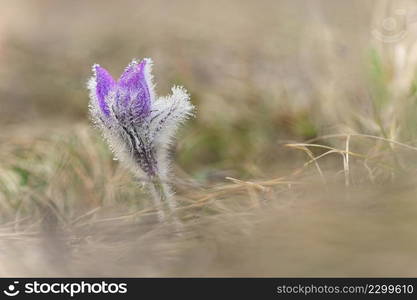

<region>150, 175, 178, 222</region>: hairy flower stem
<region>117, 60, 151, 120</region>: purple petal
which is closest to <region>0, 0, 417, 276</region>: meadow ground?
<region>150, 175, 178, 222</region>: hairy flower stem

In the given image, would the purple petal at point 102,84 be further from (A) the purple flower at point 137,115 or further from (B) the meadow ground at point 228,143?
(B) the meadow ground at point 228,143

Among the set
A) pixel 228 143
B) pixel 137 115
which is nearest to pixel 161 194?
pixel 137 115

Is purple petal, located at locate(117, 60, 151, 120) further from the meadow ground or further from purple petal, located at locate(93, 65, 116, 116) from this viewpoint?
the meadow ground

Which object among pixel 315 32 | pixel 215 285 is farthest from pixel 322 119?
pixel 215 285

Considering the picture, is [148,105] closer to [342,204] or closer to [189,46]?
[342,204]

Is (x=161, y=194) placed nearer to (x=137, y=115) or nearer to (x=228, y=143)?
(x=137, y=115)
